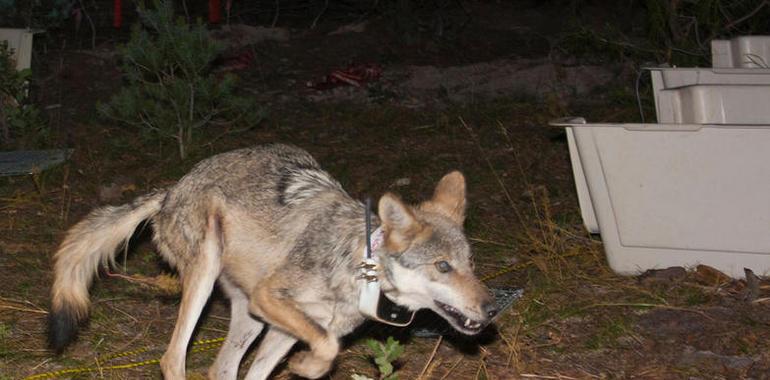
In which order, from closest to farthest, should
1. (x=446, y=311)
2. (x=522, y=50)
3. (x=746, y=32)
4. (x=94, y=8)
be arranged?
(x=446, y=311) → (x=746, y=32) → (x=522, y=50) → (x=94, y=8)

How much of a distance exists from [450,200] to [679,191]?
5.74 feet

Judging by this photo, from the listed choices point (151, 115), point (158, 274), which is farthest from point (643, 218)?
point (151, 115)

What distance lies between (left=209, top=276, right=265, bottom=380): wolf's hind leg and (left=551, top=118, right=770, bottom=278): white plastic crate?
2.22 m

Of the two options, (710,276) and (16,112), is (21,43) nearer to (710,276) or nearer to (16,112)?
(16,112)

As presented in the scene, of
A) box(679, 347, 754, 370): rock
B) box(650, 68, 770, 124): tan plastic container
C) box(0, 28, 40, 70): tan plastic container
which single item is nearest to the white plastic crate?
box(679, 347, 754, 370): rock

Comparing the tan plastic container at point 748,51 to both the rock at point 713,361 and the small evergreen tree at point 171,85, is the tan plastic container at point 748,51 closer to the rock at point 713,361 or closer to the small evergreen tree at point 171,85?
the rock at point 713,361

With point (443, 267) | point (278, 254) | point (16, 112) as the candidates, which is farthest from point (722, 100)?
point (16, 112)

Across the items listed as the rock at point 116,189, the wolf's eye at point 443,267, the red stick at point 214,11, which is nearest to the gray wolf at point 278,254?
the wolf's eye at point 443,267

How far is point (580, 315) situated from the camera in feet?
17.7

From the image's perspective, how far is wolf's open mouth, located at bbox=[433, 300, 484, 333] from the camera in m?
4.01

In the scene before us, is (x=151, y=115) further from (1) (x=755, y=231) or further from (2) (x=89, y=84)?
(1) (x=755, y=231)

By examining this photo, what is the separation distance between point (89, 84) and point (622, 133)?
20.9 feet

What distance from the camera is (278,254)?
449 centimetres

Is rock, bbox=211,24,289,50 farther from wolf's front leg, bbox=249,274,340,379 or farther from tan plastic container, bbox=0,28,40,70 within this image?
wolf's front leg, bbox=249,274,340,379
